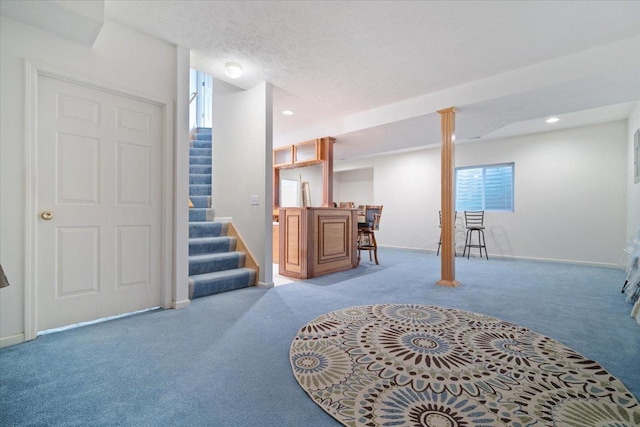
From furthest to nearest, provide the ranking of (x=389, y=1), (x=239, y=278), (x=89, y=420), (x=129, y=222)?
1. (x=239, y=278)
2. (x=129, y=222)
3. (x=389, y=1)
4. (x=89, y=420)

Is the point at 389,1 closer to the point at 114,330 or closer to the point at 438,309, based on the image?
the point at 438,309

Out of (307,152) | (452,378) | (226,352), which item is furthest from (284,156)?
(452,378)

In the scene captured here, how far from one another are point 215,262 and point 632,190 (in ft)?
20.1

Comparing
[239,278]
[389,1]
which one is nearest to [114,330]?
[239,278]

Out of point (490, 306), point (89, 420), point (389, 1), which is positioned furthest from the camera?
point (490, 306)

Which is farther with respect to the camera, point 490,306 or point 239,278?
point 239,278

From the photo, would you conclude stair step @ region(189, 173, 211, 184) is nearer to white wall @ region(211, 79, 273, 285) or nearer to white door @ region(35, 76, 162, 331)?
white wall @ region(211, 79, 273, 285)

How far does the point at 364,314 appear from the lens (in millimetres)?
2566

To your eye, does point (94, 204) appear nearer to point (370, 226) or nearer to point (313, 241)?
point (313, 241)

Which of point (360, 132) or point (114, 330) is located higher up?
point (360, 132)

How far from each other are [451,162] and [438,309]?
2028mm

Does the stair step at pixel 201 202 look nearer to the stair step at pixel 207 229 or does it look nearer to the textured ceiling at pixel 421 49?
the stair step at pixel 207 229

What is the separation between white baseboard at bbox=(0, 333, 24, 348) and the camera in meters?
1.91

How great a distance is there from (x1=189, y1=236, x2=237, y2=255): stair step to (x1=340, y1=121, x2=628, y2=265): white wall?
5200 millimetres
